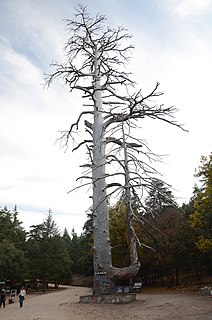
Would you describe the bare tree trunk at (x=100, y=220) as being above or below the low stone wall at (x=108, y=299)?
above

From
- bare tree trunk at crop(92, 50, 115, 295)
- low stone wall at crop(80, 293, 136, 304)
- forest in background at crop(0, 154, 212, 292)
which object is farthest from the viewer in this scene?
forest in background at crop(0, 154, 212, 292)

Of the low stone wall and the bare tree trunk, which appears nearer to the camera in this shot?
the low stone wall

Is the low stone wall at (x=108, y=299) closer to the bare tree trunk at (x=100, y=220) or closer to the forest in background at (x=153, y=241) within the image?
the bare tree trunk at (x=100, y=220)

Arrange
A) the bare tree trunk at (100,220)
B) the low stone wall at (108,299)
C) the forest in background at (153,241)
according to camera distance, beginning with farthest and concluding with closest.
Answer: the forest in background at (153,241)
the bare tree trunk at (100,220)
the low stone wall at (108,299)

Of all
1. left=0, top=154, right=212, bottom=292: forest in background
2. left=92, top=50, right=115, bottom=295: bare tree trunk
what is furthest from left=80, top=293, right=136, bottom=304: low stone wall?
left=0, top=154, right=212, bottom=292: forest in background

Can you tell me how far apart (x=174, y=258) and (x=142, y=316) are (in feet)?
60.2

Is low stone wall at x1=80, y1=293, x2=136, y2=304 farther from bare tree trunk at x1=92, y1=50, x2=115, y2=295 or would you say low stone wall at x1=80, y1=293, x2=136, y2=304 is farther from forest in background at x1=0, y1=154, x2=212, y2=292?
forest in background at x1=0, y1=154, x2=212, y2=292

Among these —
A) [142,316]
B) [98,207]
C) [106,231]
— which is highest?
[98,207]

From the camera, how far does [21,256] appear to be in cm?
3362

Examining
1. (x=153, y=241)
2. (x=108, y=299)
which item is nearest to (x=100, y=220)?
(x=108, y=299)

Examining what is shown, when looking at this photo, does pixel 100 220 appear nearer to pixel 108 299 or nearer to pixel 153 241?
pixel 108 299

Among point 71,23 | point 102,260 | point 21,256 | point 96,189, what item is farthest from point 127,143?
point 21,256

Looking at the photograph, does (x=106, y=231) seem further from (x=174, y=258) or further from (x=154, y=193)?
→ (x=174, y=258)

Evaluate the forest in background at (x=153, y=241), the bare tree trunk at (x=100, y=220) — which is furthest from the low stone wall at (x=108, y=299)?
the forest in background at (x=153, y=241)
